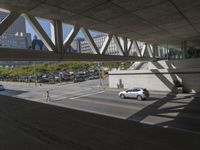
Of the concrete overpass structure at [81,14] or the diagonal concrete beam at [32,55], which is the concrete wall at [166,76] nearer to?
the concrete overpass structure at [81,14]

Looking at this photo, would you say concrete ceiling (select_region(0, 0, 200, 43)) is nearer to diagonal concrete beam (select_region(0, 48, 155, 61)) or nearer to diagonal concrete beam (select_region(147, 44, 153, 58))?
diagonal concrete beam (select_region(0, 48, 155, 61))

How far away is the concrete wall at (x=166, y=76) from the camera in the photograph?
29.1m

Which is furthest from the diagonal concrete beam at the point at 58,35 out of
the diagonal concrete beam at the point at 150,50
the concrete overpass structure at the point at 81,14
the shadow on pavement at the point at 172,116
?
the diagonal concrete beam at the point at 150,50

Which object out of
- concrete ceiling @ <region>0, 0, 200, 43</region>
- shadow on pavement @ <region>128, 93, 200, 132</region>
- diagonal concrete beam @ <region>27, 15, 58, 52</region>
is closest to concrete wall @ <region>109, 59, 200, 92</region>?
shadow on pavement @ <region>128, 93, 200, 132</region>

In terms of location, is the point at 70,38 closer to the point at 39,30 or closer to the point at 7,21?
the point at 39,30

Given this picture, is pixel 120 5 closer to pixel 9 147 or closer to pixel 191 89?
pixel 9 147

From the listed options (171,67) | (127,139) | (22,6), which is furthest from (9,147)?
(171,67)

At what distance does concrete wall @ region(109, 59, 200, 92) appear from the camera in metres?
29.1

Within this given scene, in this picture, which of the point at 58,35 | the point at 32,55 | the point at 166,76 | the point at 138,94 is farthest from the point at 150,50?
the point at 32,55

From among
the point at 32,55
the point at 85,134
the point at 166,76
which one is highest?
the point at 32,55

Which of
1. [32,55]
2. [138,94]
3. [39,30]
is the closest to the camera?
[32,55]

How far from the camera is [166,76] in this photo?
31500 mm

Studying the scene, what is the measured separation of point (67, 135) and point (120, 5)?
4.91m

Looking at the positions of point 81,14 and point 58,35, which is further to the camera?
point 58,35
